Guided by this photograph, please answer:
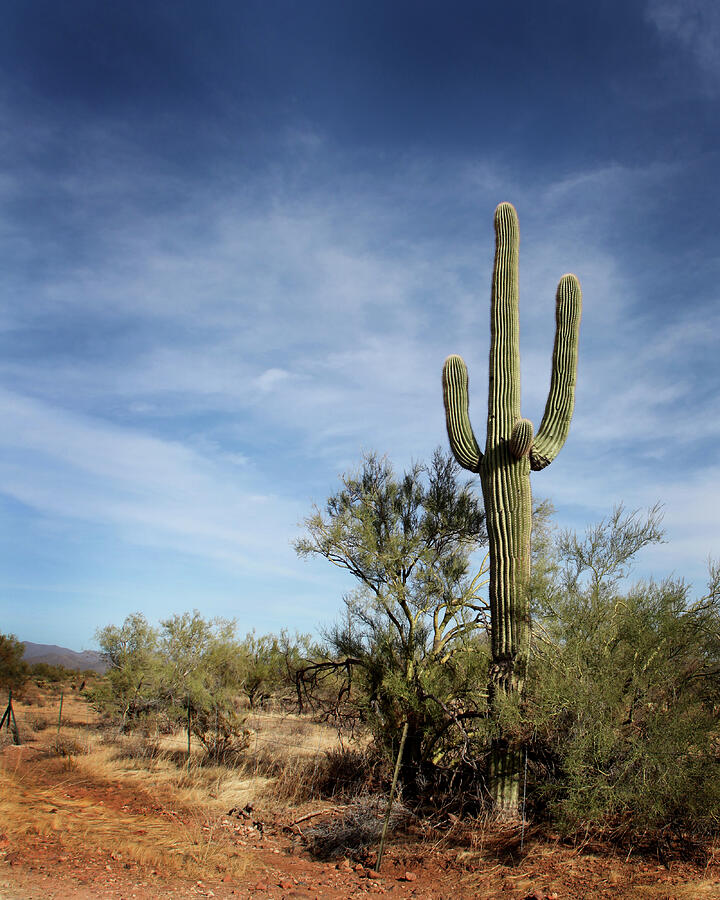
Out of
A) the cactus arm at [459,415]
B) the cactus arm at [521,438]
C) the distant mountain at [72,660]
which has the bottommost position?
the distant mountain at [72,660]

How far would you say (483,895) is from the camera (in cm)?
668

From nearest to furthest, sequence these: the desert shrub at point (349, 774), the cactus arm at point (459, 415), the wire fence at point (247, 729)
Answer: the desert shrub at point (349, 774)
the cactus arm at point (459, 415)
the wire fence at point (247, 729)

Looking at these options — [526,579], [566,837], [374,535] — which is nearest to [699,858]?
[566,837]

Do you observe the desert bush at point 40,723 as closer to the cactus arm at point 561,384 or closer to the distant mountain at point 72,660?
the distant mountain at point 72,660

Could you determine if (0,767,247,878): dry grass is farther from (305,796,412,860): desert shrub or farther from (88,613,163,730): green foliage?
(88,613,163,730): green foliage

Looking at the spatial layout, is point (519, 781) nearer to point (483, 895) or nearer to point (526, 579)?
point (483, 895)

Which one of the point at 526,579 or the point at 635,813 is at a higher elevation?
the point at 526,579

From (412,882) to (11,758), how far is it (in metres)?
10.3

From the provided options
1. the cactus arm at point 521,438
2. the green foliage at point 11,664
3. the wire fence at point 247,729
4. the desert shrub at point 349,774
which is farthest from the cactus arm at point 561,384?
the green foliage at point 11,664

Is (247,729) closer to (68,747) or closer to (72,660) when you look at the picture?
(68,747)

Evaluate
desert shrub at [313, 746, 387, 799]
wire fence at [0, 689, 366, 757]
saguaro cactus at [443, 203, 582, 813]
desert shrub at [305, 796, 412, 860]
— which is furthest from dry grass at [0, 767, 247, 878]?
saguaro cactus at [443, 203, 582, 813]

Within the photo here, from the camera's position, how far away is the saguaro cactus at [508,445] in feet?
29.1

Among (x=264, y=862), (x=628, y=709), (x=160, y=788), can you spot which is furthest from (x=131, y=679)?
(x=628, y=709)

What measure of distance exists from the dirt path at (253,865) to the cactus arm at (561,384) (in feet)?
17.3
